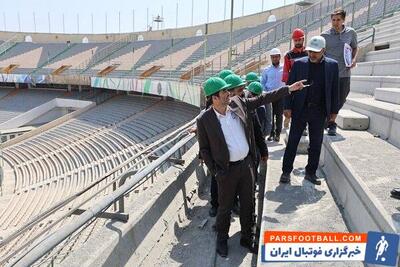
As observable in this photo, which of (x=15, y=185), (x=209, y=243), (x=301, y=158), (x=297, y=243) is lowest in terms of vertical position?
(x=15, y=185)

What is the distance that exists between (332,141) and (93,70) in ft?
103

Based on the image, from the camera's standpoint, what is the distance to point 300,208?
3025 millimetres

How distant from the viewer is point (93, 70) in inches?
1289

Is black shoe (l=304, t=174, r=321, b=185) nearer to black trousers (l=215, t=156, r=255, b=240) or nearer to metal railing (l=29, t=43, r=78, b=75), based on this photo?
black trousers (l=215, t=156, r=255, b=240)

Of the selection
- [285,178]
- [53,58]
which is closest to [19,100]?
[53,58]

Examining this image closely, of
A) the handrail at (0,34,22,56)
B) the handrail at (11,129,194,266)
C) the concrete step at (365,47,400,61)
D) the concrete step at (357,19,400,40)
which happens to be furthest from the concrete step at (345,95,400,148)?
the handrail at (0,34,22,56)

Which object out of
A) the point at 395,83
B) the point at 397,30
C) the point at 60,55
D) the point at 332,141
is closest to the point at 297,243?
the point at 332,141

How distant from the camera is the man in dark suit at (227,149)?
279 centimetres

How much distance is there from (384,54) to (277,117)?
147 inches

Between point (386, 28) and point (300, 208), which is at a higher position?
point (386, 28)

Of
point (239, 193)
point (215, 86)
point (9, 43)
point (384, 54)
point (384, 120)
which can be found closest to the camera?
point (215, 86)

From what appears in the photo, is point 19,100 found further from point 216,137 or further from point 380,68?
point 216,137

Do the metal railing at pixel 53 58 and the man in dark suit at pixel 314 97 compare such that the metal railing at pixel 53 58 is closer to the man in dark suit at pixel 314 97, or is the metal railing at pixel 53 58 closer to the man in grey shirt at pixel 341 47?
the man in grey shirt at pixel 341 47

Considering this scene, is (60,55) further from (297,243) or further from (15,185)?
(297,243)
